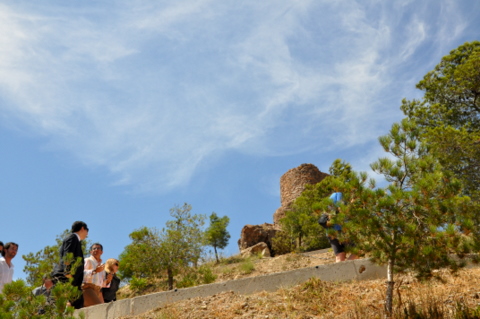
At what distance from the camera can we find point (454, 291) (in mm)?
5910

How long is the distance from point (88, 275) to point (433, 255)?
463 cm

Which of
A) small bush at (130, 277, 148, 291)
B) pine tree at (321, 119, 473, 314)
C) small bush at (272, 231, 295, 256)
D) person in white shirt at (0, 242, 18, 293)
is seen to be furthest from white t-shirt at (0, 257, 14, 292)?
small bush at (272, 231, 295, 256)

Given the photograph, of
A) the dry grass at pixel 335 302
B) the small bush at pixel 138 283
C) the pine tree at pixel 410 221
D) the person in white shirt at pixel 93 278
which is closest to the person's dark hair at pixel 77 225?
the person in white shirt at pixel 93 278

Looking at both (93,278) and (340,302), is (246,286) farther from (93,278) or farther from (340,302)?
(93,278)

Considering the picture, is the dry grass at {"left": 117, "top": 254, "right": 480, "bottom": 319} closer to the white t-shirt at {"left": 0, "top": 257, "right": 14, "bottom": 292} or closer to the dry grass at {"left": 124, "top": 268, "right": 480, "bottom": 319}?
the dry grass at {"left": 124, "top": 268, "right": 480, "bottom": 319}

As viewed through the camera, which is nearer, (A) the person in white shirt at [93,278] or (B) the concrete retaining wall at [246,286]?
(B) the concrete retaining wall at [246,286]

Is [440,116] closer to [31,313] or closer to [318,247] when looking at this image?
[318,247]

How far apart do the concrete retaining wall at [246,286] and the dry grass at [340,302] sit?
0.20 meters

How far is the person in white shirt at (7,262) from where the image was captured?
6.56 meters

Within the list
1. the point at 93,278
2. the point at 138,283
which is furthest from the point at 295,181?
the point at 93,278

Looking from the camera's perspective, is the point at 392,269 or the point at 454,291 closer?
the point at 392,269

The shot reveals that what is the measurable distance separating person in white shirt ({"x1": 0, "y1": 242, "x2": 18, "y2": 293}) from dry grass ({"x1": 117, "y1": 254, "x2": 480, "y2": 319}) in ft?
7.21

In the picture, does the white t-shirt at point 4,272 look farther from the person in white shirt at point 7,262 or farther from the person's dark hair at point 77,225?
the person's dark hair at point 77,225

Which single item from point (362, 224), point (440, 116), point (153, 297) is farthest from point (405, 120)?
point (440, 116)
